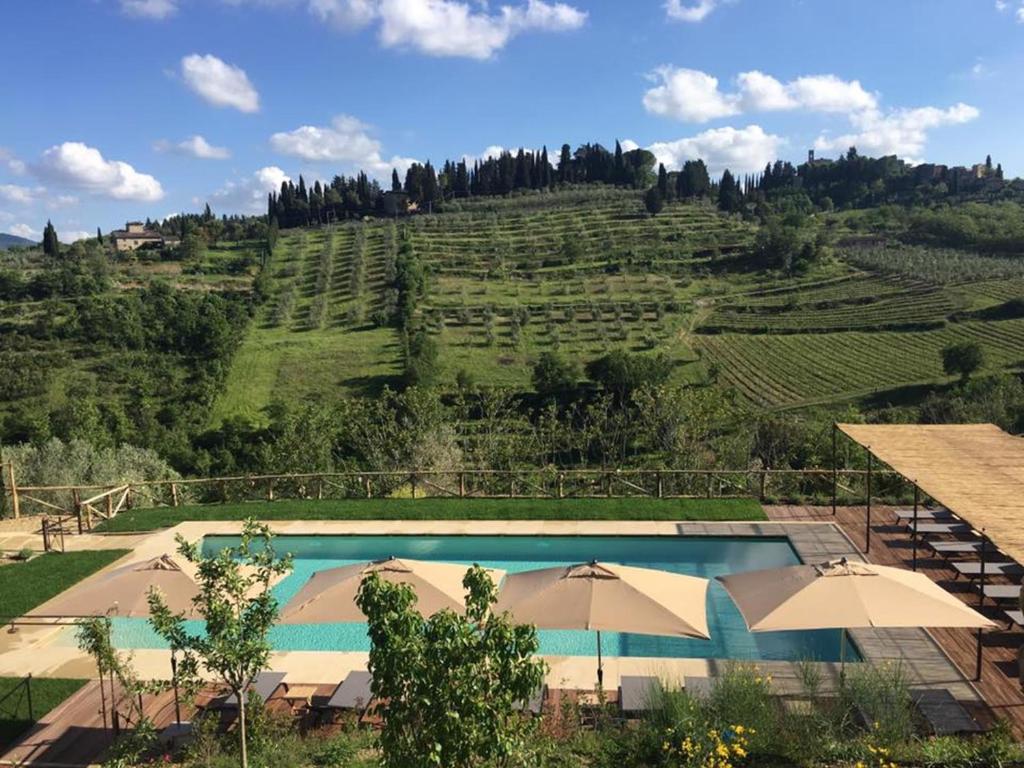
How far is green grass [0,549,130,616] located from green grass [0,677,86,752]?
2.91 meters

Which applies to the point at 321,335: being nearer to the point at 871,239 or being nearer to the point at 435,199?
the point at 435,199

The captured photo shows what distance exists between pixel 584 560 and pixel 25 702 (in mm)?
9114

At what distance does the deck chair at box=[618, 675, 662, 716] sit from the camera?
25.0 feet

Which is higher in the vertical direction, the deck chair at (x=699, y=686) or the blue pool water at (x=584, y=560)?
the deck chair at (x=699, y=686)

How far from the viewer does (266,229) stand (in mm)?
101875

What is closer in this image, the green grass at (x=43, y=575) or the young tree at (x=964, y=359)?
the green grass at (x=43, y=575)

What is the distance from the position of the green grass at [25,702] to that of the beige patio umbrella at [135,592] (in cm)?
123

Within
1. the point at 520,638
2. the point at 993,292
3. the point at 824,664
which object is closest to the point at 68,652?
the point at 520,638

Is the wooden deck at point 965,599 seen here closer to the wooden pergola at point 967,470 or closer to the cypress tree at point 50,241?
the wooden pergola at point 967,470

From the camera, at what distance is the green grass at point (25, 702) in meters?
8.45

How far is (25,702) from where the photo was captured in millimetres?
9016

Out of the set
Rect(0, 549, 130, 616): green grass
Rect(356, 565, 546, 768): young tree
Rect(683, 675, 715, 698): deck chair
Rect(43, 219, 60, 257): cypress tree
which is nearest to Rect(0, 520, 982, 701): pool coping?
Rect(683, 675, 715, 698): deck chair

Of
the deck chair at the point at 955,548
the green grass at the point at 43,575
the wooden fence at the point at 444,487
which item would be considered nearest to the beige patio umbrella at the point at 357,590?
the green grass at the point at 43,575

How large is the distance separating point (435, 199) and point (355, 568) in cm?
11572
